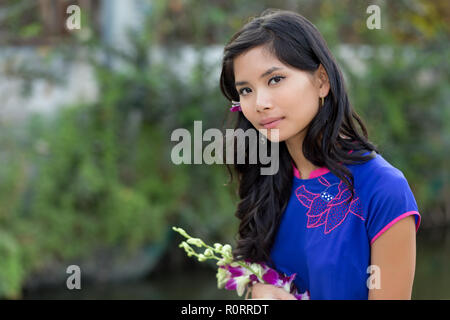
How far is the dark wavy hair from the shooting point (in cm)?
134

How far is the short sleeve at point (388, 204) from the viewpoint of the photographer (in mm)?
1192

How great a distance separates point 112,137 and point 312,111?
3.60 m

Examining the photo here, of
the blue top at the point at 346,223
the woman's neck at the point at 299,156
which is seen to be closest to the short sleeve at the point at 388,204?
the blue top at the point at 346,223

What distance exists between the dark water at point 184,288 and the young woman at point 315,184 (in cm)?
322

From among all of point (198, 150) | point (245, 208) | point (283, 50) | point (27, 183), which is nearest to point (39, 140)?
point (27, 183)

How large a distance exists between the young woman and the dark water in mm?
3224

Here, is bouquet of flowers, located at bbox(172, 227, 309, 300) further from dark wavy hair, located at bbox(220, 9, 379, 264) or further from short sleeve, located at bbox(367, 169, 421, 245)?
A: short sleeve, located at bbox(367, 169, 421, 245)

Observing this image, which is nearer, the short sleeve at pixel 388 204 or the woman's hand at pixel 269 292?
the short sleeve at pixel 388 204

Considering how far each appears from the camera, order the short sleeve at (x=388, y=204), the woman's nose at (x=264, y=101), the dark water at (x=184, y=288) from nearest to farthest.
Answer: the short sleeve at (x=388, y=204) → the woman's nose at (x=264, y=101) → the dark water at (x=184, y=288)

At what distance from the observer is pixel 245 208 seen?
1618 mm

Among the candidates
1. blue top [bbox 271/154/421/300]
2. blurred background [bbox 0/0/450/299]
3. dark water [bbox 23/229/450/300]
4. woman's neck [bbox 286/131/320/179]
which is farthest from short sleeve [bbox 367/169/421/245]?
dark water [bbox 23/229/450/300]

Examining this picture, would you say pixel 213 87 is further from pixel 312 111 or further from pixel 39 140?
pixel 312 111

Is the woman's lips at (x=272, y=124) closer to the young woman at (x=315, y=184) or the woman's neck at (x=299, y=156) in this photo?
the young woman at (x=315, y=184)

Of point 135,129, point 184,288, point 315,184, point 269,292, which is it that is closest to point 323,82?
point 315,184
